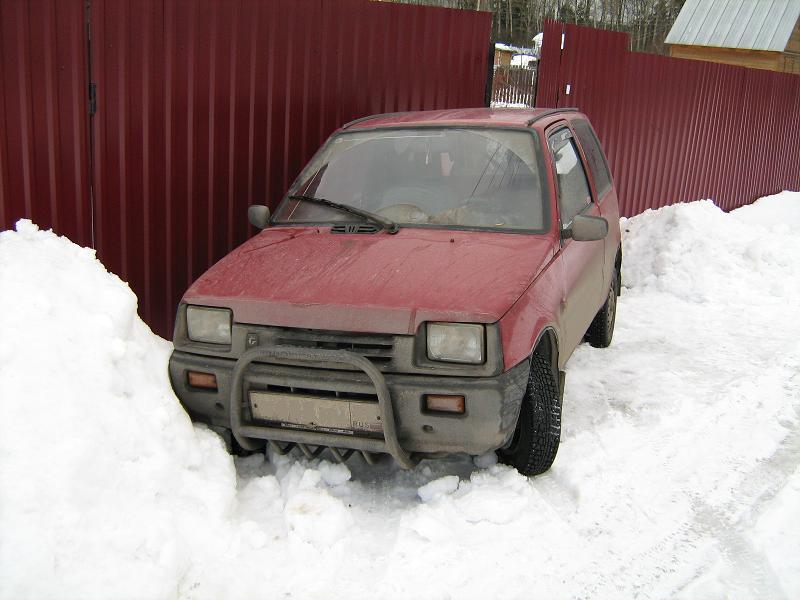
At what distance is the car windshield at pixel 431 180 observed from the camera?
172 inches

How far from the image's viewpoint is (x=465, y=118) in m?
4.94

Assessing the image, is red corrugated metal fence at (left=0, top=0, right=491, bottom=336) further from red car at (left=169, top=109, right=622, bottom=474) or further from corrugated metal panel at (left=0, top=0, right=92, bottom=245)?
red car at (left=169, top=109, right=622, bottom=474)

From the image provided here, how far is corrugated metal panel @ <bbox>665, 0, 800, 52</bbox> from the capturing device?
2625 cm

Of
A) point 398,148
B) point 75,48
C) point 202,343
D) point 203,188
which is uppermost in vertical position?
point 75,48

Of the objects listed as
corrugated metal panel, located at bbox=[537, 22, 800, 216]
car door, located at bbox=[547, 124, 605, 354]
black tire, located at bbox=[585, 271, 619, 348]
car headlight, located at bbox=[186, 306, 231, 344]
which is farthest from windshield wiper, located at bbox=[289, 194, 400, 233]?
corrugated metal panel, located at bbox=[537, 22, 800, 216]

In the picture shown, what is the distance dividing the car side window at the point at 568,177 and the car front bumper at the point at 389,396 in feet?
4.50

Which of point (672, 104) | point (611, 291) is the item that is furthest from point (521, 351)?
point (672, 104)

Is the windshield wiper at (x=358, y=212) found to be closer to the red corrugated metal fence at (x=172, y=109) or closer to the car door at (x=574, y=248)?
the car door at (x=574, y=248)

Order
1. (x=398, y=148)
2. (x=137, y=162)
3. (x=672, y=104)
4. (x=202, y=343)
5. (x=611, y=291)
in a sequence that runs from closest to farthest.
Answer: (x=202, y=343), (x=398, y=148), (x=137, y=162), (x=611, y=291), (x=672, y=104)

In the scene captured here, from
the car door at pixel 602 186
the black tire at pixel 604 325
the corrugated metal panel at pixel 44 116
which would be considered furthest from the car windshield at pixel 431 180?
Result: the black tire at pixel 604 325

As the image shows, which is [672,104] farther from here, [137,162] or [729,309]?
[137,162]

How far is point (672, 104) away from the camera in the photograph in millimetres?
11438

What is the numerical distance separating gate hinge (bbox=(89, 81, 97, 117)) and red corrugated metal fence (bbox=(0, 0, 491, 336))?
0.04 metres

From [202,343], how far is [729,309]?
17.5 feet
